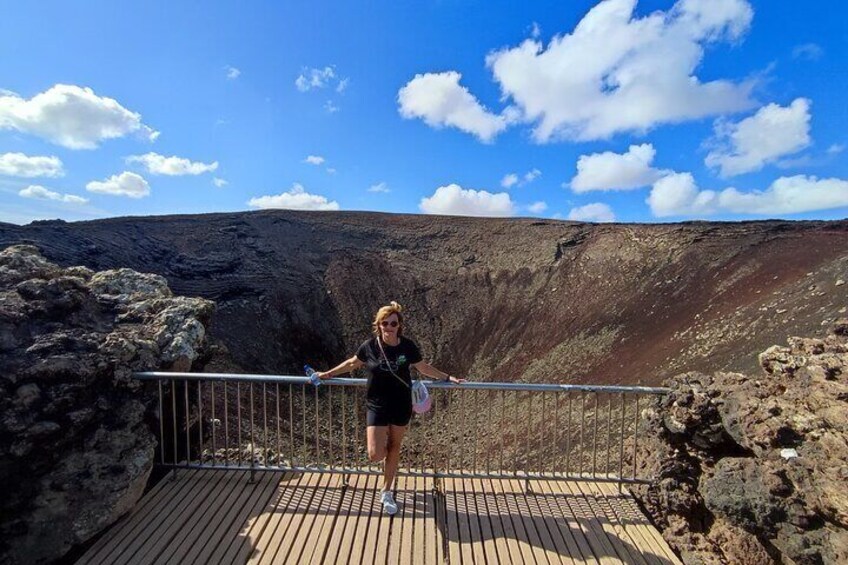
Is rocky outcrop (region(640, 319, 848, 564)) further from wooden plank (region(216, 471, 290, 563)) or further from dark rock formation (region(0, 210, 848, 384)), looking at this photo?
dark rock formation (region(0, 210, 848, 384))

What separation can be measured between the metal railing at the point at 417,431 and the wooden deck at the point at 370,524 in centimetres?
19

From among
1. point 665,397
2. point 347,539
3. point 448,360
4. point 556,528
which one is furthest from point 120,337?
point 448,360

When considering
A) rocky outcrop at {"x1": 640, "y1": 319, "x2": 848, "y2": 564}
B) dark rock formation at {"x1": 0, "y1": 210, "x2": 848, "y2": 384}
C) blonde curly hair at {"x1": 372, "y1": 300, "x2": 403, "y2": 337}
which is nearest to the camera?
rocky outcrop at {"x1": 640, "y1": 319, "x2": 848, "y2": 564}

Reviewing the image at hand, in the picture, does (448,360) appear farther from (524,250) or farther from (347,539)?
(347,539)

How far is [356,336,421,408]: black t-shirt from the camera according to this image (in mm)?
4441

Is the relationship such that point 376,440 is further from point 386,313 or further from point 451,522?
point 386,313

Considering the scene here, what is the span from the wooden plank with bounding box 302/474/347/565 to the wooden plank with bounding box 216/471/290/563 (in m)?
0.50

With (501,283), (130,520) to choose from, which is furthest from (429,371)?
(501,283)

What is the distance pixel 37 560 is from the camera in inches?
157

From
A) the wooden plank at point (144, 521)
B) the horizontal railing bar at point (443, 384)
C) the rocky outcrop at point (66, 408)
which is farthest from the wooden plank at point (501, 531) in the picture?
the rocky outcrop at point (66, 408)

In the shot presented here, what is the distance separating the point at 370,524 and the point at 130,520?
7.45 feet

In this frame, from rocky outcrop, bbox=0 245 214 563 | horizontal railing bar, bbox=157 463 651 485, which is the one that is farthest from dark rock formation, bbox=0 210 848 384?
rocky outcrop, bbox=0 245 214 563

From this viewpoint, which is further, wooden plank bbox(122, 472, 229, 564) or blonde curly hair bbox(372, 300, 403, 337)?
blonde curly hair bbox(372, 300, 403, 337)

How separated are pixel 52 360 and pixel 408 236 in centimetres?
2545
